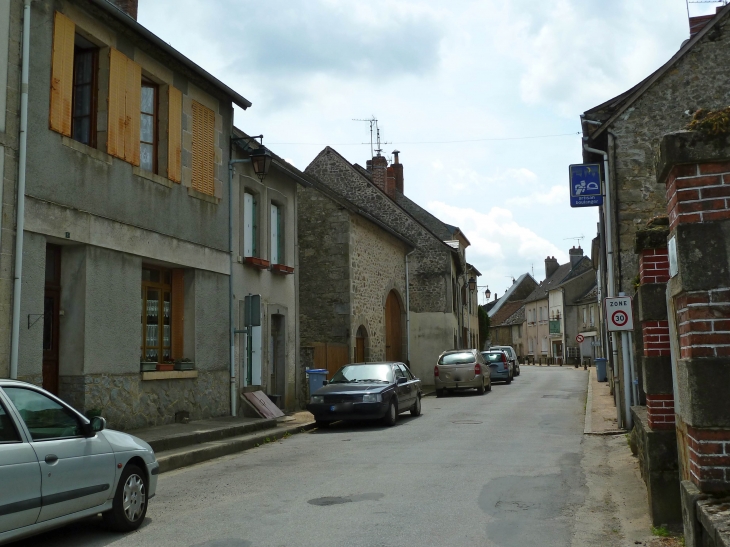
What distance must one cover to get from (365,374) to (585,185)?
674cm

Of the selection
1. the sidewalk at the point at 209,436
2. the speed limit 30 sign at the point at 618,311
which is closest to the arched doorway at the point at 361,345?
the sidewalk at the point at 209,436

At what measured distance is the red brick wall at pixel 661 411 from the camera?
6.29m

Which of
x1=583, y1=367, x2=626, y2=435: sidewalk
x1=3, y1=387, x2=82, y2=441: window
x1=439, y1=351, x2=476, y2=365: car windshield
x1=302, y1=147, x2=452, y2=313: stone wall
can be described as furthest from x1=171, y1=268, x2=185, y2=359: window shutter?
x1=302, y1=147, x2=452, y2=313: stone wall

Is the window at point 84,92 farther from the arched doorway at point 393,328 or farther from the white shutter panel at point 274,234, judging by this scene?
the arched doorway at point 393,328

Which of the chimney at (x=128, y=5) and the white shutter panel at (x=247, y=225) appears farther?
the white shutter panel at (x=247, y=225)

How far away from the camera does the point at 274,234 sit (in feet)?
60.5

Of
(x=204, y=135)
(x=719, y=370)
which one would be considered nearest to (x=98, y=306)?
(x=204, y=135)

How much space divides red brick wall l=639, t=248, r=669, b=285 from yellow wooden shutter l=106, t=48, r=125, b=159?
8624mm

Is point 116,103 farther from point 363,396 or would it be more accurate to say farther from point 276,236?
point 363,396

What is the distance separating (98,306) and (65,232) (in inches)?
52.7

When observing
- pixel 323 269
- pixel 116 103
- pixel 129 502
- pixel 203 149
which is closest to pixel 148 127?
pixel 116 103

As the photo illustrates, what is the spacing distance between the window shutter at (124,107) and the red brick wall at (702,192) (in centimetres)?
974

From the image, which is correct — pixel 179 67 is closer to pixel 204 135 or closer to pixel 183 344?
pixel 204 135

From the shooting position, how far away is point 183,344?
14.2m
